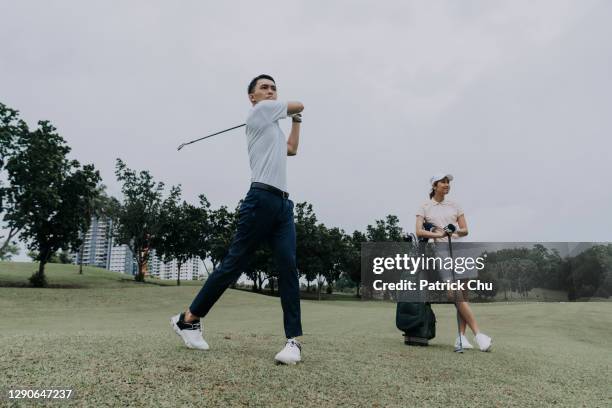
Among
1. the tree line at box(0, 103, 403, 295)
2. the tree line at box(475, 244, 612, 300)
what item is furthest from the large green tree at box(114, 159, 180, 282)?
the tree line at box(475, 244, 612, 300)

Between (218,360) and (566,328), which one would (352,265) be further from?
(218,360)

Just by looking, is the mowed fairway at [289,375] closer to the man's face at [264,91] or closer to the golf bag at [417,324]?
the golf bag at [417,324]

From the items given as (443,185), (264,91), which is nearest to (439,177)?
(443,185)

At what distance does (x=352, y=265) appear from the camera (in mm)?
70688

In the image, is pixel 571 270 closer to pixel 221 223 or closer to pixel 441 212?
pixel 221 223

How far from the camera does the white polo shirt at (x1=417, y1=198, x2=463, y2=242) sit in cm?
658

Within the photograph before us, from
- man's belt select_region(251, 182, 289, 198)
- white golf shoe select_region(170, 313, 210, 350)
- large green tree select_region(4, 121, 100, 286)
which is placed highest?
large green tree select_region(4, 121, 100, 286)

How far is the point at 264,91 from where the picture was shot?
4758 mm

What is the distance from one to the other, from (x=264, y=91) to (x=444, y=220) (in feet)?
11.2

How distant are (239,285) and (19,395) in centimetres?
8583

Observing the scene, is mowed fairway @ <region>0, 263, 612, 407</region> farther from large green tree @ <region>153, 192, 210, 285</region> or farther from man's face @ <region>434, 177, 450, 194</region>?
large green tree @ <region>153, 192, 210, 285</region>

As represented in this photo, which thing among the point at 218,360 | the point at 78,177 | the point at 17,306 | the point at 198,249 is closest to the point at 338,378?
the point at 218,360

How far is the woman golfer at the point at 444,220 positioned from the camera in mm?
6379

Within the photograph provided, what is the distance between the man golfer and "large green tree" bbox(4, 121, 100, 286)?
125 ft
